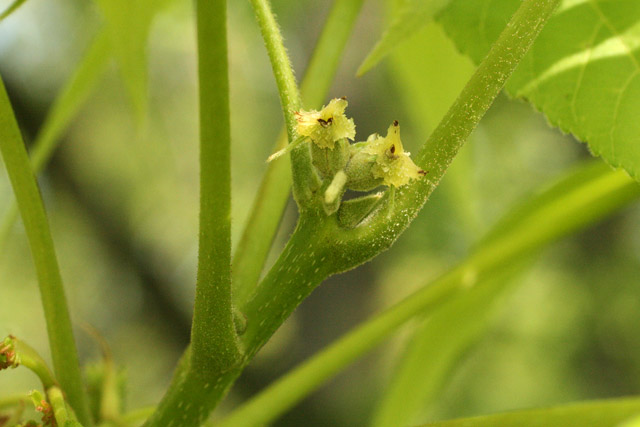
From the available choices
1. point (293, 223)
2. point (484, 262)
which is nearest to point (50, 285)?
point (484, 262)

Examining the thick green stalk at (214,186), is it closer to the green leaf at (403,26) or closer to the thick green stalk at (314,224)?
the thick green stalk at (314,224)

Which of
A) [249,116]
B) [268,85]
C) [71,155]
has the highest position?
[71,155]

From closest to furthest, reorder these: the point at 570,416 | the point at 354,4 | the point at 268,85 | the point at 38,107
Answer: the point at 570,416 < the point at 354,4 < the point at 38,107 < the point at 268,85

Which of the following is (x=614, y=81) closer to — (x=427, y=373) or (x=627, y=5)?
(x=627, y=5)

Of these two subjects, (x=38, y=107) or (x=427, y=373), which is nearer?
(x=427, y=373)

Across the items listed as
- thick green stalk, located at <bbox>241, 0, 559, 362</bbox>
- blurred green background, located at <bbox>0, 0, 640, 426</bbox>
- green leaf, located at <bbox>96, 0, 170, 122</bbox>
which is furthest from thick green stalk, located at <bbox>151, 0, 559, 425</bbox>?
blurred green background, located at <bbox>0, 0, 640, 426</bbox>

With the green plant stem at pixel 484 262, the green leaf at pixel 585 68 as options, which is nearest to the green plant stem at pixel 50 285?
the green plant stem at pixel 484 262

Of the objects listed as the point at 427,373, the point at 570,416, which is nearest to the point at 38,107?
the point at 427,373
